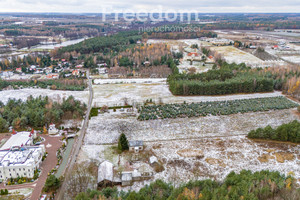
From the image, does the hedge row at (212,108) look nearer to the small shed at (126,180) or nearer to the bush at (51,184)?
the small shed at (126,180)

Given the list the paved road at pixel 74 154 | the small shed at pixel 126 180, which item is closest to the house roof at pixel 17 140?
the paved road at pixel 74 154

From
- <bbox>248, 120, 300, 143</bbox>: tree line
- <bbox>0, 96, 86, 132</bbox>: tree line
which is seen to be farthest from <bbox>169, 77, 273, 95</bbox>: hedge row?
<bbox>0, 96, 86, 132</bbox>: tree line

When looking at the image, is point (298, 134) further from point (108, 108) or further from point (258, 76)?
point (108, 108)

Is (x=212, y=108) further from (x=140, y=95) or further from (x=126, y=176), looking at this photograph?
(x=126, y=176)

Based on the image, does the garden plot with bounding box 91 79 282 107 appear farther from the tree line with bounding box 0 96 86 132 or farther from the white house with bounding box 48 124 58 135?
the white house with bounding box 48 124 58 135

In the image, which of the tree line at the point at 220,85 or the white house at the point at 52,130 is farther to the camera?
the tree line at the point at 220,85

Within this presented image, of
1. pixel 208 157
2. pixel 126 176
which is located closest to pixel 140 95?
pixel 208 157
